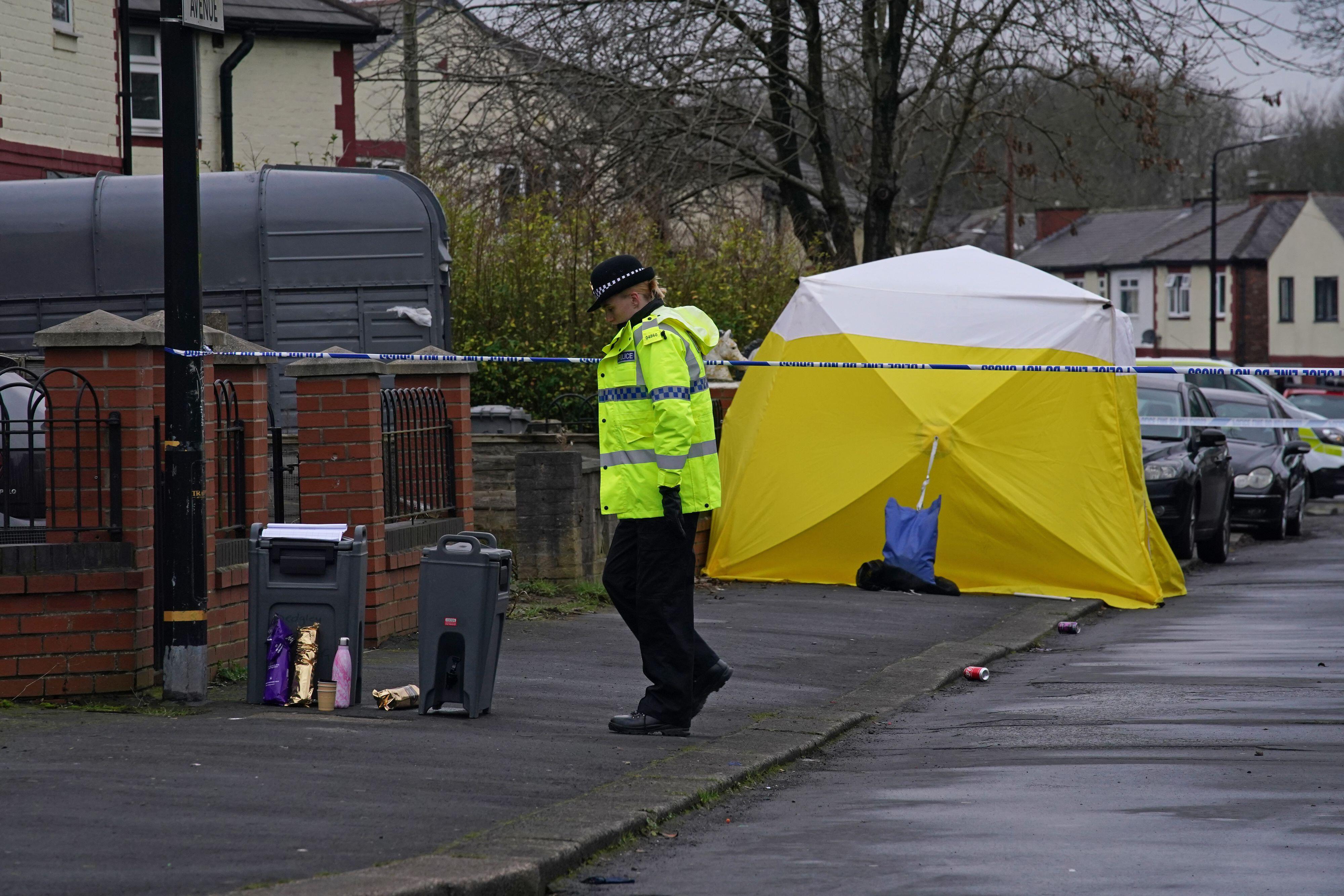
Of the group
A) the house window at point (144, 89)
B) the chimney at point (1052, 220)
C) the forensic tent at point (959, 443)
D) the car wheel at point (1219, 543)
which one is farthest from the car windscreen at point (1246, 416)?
the chimney at point (1052, 220)

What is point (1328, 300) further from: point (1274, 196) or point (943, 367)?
point (943, 367)

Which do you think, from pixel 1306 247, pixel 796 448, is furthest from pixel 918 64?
pixel 1306 247

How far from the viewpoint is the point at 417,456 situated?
10.1 meters

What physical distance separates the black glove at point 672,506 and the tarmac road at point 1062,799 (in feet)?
3.62

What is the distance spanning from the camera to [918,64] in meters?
21.8

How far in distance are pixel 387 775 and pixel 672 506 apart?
1693 mm

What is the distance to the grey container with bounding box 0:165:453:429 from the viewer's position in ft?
45.4

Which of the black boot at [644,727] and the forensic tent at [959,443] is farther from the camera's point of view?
the forensic tent at [959,443]

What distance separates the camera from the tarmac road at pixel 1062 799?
16.1ft

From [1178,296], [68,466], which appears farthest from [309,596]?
[1178,296]

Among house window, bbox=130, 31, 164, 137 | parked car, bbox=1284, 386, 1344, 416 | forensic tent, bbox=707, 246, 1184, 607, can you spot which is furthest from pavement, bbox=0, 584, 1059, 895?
parked car, bbox=1284, 386, 1344, 416

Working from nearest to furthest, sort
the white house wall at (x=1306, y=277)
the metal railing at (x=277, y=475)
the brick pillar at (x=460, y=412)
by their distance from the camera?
1. the metal railing at (x=277, y=475)
2. the brick pillar at (x=460, y=412)
3. the white house wall at (x=1306, y=277)

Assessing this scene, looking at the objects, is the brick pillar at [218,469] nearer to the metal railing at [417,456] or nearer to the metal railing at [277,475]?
the metal railing at [277,475]

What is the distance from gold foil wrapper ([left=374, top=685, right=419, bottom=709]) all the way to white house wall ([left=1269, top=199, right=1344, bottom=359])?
58709 millimetres
